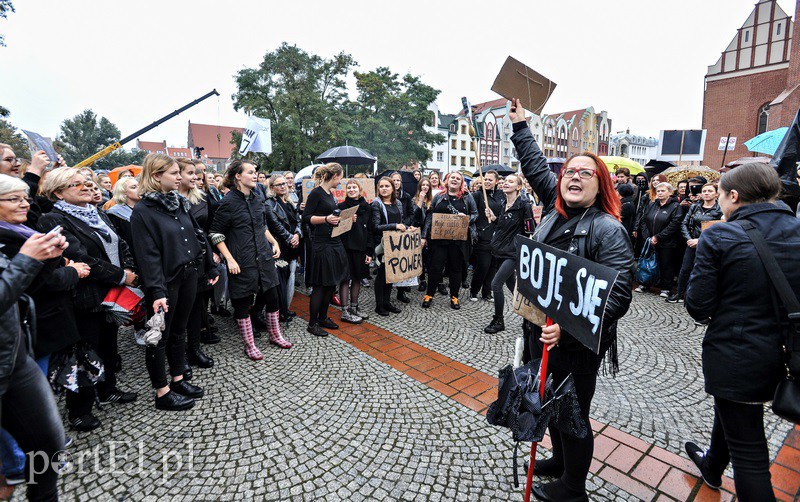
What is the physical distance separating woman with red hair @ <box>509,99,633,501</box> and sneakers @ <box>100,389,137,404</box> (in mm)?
3487

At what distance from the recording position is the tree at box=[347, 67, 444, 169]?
3409 centimetres

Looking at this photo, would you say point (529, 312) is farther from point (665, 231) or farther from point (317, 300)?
point (665, 231)

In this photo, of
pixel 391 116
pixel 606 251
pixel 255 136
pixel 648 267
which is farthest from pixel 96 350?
pixel 391 116

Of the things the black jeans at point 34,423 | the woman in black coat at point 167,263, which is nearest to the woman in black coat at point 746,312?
the black jeans at point 34,423

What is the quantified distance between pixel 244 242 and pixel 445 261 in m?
3.23

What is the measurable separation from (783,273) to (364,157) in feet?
32.3

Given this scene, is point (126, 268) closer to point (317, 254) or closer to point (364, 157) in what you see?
point (317, 254)

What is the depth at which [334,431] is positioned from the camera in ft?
10.1

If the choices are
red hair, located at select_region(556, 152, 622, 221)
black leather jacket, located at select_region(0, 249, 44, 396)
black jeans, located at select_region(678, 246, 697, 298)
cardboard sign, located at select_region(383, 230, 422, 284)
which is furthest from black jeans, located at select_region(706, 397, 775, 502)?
black jeans, located at select_region(678, 246, 697, 298)

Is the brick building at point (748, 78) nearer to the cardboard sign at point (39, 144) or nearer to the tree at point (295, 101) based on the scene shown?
the tree at point (295, 101)

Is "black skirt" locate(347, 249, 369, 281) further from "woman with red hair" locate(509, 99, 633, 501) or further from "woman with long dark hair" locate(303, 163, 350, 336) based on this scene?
"woman with red hair" locate(509, 99, 633, 501)

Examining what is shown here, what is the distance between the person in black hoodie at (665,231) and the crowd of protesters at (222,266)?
1.37ft

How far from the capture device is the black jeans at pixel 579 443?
2.12 metres

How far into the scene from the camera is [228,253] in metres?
4.15
